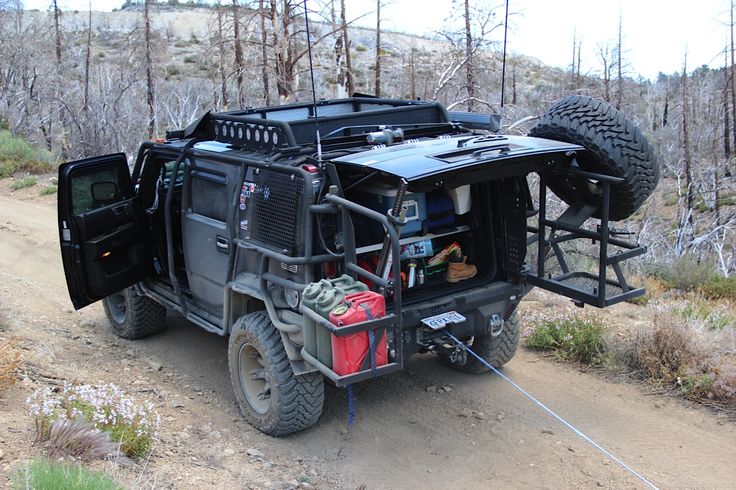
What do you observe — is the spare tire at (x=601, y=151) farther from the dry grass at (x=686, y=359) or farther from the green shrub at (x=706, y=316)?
the green shrub at (x=706, y=316)

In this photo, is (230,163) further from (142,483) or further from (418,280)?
(142,483)

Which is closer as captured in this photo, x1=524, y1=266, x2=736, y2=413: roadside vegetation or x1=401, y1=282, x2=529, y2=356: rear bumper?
x1=401, y1=282, x2=529, y2=356: rear bumper

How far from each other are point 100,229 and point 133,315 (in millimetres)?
1170

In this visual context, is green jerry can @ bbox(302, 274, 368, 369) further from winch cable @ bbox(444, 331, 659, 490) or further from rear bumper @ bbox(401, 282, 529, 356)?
winch cable @ bbox(444, 331, 659, 490)

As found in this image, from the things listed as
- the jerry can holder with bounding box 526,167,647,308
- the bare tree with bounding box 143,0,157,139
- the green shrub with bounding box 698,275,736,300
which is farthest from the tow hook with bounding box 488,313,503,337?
the bare tree with bounding box 143,0,157,139

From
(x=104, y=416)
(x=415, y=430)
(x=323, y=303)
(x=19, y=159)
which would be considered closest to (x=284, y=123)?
(x=323, y=303)

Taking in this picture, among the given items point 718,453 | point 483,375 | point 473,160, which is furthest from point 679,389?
point 473,160

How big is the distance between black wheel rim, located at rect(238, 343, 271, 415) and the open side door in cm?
170

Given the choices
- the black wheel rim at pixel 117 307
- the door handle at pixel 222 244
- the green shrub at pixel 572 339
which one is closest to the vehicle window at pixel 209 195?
the door handle at pixel 222 244

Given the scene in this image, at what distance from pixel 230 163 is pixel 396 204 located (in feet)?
5.81

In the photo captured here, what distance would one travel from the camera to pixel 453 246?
5.71 metres

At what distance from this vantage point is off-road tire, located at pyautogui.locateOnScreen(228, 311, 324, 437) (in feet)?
17.3

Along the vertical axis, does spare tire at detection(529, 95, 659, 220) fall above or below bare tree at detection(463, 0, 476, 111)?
below

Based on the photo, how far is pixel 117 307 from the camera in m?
7.71
